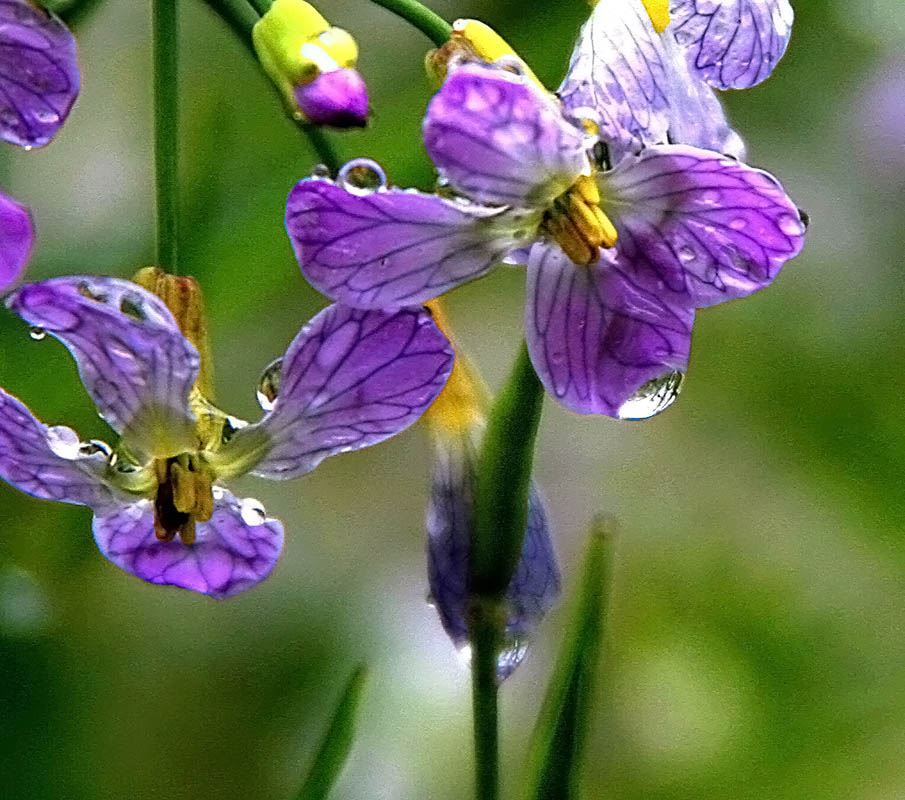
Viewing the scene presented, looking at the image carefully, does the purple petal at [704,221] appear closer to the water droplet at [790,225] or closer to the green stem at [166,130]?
the water droplet at [790,225]

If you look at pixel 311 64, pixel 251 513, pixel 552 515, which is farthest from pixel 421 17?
pixel 552 515

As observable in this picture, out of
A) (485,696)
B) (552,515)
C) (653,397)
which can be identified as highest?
(653,397)

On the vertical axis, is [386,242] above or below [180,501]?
above

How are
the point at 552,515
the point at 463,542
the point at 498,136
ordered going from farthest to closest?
the point at 552,515
the point at 463,542
the point at 498,136

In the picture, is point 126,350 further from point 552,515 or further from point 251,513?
point 552,515

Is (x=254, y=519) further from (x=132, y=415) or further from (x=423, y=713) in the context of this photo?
(x=423, y=713)

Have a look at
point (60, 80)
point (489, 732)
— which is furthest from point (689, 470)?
point (60, 80)

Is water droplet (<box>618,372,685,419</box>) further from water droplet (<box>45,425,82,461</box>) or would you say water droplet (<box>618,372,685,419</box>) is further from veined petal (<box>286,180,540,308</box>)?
water droplet (<box>45,425,82,461</box>)
